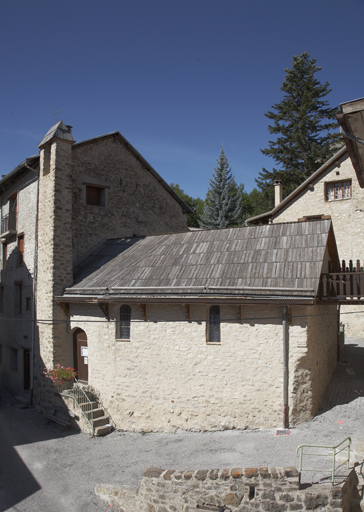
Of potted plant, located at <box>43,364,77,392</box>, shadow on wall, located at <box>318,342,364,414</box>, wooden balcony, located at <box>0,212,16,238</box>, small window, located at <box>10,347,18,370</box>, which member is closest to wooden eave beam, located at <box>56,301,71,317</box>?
potted plant, located at <box>43,364,77,392</box>

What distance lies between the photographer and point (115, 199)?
65.6 ft

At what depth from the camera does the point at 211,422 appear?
39.9 feet

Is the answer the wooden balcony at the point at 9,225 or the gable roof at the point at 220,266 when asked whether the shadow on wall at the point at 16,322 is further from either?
the gable roof at the point at 220,266

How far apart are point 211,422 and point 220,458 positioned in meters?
1.90

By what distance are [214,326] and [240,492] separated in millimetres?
5128

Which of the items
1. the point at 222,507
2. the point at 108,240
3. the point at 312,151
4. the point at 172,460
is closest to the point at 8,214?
the point at 108,240

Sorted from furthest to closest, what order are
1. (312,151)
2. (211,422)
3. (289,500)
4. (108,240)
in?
(312,151) < (108,240) < (211,422) < (289,500)

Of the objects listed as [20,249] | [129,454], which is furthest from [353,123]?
[20,249]

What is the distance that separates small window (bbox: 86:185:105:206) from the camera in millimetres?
19156

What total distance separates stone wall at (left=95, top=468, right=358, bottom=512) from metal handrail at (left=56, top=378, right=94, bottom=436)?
201 inches

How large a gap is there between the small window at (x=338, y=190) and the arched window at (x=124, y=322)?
15220 millimetres

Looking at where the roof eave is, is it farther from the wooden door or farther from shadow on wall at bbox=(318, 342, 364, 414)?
shadow on wall at bbox=(318, 342, 364, 414)

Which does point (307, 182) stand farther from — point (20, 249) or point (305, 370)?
point (20, 249)

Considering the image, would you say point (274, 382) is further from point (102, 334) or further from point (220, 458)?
point (102, 334)
